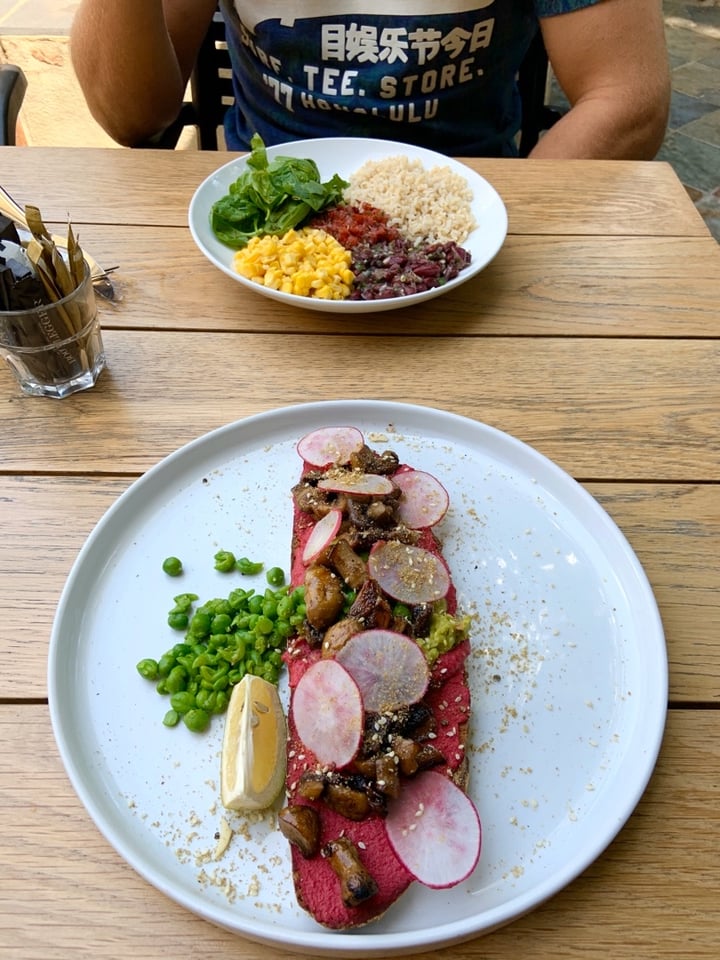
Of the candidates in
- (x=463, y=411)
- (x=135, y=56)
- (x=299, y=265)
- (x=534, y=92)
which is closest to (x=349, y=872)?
(x=463, y=411)

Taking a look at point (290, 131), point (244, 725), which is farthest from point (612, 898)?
point (290, 131)

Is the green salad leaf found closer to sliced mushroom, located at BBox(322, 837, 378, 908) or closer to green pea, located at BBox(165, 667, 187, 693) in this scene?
green pea, located at BBox(165, 667, 187, 693)

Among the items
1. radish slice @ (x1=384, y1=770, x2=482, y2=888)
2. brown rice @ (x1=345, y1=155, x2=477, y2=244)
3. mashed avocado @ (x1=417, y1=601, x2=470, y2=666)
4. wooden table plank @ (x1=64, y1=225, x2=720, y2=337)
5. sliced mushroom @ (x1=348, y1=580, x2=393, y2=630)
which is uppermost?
brown rice @ (x1=345, y1=155, x2=477, y2=244)

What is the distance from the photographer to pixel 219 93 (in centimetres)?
246

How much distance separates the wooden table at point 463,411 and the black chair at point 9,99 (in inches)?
5.4

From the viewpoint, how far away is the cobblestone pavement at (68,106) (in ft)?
13.6

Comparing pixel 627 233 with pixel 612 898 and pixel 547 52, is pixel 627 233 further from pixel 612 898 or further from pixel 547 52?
pixel 612 898

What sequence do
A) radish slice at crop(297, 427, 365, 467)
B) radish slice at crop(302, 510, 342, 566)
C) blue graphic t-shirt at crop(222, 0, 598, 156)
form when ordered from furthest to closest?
blue graphic t-shirt at crop(222, 0, 598, 156)
radish slice at crop(297, 427, 365, 467)
radish slice at crop(302, 510, 342, 566)

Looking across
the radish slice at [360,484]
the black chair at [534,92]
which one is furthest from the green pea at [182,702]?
the black chair at [534,92]

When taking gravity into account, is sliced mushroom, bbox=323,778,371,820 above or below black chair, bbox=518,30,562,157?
below

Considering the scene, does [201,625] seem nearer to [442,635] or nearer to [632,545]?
[442,635]

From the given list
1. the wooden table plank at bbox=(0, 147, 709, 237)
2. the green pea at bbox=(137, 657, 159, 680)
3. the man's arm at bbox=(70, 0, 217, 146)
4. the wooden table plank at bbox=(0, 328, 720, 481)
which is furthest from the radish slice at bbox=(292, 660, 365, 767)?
the man's arm at bbox=(70, 0, 217, 146)

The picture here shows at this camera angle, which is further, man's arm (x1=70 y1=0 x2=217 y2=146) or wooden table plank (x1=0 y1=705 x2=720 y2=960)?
man's arm (x1=70 y1=0 x2=217 y2=146)

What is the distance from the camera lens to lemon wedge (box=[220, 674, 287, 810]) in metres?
0.87
